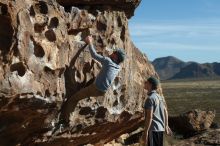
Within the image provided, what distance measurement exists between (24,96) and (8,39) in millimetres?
1220

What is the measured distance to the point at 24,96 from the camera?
10898 mm

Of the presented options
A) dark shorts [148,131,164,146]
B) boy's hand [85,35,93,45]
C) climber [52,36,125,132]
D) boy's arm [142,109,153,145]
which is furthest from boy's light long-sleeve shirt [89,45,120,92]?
dark shorts [148,131,164,146]

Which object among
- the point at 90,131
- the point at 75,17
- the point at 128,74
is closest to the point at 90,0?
the point at 75,17

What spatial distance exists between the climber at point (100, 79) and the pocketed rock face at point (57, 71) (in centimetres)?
30

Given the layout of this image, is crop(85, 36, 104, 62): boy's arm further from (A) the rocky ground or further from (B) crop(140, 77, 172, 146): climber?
(B) crop(140, 77, 172, 146): climber

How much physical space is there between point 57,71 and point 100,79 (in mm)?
961

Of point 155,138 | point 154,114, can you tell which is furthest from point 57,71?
point 155,138

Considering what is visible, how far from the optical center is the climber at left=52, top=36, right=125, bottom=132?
11.8 m

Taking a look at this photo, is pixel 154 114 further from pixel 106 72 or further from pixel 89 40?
pixel 89 40

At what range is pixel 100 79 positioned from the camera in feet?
39.0

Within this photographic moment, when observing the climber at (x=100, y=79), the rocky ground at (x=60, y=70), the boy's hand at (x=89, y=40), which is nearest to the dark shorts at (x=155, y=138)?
the climber at (x=100, y=79)

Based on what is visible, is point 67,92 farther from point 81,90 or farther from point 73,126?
point 73,126

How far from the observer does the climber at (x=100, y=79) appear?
A: 38.6 feet

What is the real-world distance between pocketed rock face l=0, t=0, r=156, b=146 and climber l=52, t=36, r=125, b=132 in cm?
30
